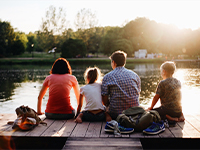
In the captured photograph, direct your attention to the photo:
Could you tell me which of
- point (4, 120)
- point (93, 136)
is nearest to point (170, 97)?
point (93, 136)

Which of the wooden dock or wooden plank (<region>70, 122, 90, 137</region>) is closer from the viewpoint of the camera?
the wooden dock

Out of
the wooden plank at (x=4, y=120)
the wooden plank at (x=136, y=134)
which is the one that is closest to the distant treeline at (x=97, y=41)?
the wooden plank at (x=4, y=120)

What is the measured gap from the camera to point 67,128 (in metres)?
3.83

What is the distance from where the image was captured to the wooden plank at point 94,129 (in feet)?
11.6

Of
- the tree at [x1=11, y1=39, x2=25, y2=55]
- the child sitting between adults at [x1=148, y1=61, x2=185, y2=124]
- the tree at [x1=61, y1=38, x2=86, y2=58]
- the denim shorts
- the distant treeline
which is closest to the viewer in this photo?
the child sitting between adults at [x1=148, y1=61, x2=185, y2=124]

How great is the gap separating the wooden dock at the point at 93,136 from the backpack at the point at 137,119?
0.39 feet

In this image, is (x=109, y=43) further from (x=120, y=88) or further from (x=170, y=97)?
(x=120, y=88)

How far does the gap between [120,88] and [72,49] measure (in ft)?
150

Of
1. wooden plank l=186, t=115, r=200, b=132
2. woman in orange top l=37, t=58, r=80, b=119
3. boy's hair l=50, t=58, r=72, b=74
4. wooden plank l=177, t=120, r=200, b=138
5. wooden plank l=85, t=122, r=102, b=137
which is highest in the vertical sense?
boy's hair l=50, t=58, r=72, b=74

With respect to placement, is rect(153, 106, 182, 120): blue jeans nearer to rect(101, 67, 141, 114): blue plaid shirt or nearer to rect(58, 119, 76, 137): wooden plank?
rect(101, 67, 141, 114): blue plaid shirt

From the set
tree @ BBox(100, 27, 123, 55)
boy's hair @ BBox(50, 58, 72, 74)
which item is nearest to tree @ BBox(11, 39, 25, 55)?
tree @ BBox(100, 27, 123, 55)

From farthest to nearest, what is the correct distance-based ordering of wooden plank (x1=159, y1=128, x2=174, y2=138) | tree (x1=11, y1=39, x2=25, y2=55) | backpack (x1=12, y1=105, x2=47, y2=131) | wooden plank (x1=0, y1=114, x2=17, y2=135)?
tree (x1=11, y1=39, x2=25, y2=55), wooden plank (x1=0, y1=114, x2=17, y2=135), backpack (x1=12, y1=105, x2=47, y2=131), wooden plank (x1=159, y1=128, x2=174, y2=138)

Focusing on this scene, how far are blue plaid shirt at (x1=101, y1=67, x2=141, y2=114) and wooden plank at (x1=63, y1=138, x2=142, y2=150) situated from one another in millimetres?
749

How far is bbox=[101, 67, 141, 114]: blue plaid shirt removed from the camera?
3.95m
